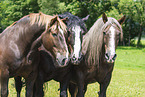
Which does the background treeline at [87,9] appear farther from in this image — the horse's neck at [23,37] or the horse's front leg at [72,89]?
the horse's neck at [23,37]

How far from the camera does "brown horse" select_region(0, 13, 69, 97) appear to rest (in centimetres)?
356

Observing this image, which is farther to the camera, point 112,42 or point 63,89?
point 63,89

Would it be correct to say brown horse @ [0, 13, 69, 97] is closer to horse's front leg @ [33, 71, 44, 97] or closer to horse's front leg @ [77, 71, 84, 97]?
horse's front leg @ [33, 71, 44, 97]

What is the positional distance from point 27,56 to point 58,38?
737 mm

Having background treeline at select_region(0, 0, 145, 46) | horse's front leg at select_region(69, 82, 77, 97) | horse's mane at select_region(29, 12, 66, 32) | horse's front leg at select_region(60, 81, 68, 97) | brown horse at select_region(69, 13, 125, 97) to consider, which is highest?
background treeline at select_region(0, 0, 145, 46)

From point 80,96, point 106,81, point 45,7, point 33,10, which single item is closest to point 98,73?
point 106,81

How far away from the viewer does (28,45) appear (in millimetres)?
3766

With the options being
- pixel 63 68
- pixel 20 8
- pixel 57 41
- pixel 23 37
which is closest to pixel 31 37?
pixel 23 37

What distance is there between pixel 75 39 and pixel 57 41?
41 centimetres

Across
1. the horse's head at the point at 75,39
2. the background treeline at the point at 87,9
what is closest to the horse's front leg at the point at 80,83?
the horse's head at the point at 75,39

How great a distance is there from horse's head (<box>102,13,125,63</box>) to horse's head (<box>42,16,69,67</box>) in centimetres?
76

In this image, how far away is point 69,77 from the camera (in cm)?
433

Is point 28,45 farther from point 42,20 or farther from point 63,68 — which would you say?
point 63,68

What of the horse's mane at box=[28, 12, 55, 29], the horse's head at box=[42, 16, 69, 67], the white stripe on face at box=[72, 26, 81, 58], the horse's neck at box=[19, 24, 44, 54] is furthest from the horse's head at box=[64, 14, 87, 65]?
the horse's neck at box=[19, 24, 44, 54]
